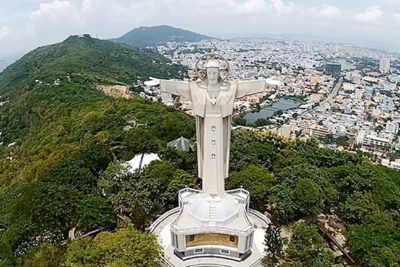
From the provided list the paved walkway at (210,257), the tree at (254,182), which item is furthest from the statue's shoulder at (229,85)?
the tree at (254,182)

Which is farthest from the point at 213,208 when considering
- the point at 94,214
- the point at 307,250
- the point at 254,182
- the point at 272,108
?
the point at 272,108

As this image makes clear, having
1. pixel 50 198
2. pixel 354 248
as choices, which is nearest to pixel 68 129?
pixel 50 198

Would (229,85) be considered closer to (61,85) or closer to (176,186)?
(176,186)

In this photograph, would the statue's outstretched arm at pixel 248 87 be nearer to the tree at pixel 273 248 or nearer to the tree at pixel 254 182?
the tree at pixel 273 248

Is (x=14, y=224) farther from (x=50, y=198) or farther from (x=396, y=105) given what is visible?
(x=396, y=105)

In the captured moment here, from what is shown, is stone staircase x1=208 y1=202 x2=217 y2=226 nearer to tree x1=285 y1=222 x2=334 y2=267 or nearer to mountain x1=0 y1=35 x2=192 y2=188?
tree x1=285 y1=222 x2=334 y2=267

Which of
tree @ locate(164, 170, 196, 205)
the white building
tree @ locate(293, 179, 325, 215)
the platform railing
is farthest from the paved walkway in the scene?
the white building

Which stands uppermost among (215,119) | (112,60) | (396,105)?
(215,119)
